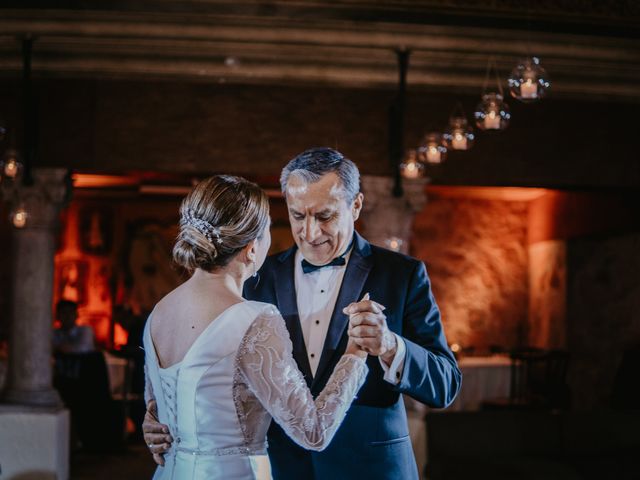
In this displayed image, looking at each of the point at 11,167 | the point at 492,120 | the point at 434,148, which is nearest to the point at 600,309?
the point at 434,148

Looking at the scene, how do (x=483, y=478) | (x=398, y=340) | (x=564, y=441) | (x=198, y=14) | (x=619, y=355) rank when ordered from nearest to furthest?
1. (x=398, y=340)
2. (x=483, y=478)
3. (x=564, y=441)
4. (x=198, y=14)
5. (x=619, y=355)

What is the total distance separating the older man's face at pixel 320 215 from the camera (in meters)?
2.11

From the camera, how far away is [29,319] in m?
6.46

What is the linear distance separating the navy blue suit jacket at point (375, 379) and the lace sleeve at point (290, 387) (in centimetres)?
16

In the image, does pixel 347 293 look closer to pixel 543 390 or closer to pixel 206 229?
pixel 206 229

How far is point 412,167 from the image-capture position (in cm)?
627

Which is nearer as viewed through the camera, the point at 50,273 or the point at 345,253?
the point at 345,253

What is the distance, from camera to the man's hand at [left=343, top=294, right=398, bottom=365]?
1853 millimetres

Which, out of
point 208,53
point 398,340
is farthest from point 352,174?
point 208,53

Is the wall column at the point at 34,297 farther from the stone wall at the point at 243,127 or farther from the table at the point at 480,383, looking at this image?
the table at the point at 480,383

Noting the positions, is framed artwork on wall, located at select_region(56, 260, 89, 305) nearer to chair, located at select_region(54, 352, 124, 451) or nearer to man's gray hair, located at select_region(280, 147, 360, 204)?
chair, located at select_region(54, 352, 124, 451)

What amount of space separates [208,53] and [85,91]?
3.76 ft

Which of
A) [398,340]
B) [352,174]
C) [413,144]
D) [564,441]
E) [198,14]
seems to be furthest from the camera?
[413,144]

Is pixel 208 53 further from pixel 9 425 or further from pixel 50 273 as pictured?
Answer: pixel 9 425
